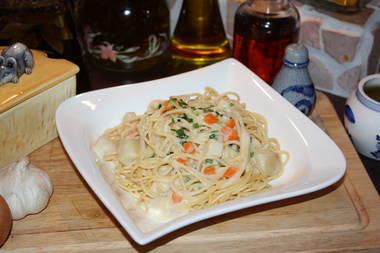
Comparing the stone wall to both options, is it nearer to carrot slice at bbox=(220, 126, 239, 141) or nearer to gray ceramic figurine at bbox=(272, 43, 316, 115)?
gray ceramic figurine at bbox=(272, 43, 316, 115)

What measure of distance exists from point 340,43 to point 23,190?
4.56 feet

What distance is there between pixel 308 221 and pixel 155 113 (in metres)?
0.59

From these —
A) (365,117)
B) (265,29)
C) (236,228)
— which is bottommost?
(236,228)

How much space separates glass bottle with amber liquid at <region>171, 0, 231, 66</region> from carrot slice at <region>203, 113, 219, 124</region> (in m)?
0.59

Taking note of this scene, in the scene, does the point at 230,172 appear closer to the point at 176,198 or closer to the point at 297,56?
the point at 176,198

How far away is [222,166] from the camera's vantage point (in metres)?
1.44

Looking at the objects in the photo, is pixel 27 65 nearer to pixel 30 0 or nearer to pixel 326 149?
pixel 30 0

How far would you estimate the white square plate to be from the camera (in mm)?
1179

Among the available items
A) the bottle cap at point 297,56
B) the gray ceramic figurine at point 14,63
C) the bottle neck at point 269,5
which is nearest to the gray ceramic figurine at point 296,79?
the bottle cap at point 297,56

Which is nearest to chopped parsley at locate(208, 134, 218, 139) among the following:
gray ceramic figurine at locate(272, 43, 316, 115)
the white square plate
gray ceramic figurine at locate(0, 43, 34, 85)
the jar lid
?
the white square plate

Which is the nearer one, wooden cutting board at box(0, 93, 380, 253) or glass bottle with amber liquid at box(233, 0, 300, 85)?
wooden cutting board at box(0, 93, 380, 253)

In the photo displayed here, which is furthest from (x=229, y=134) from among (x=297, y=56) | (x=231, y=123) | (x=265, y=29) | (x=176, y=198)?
(x=265, y=29)

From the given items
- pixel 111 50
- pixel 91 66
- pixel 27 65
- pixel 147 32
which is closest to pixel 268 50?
pixel 147 32

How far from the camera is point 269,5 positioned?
1.90m
